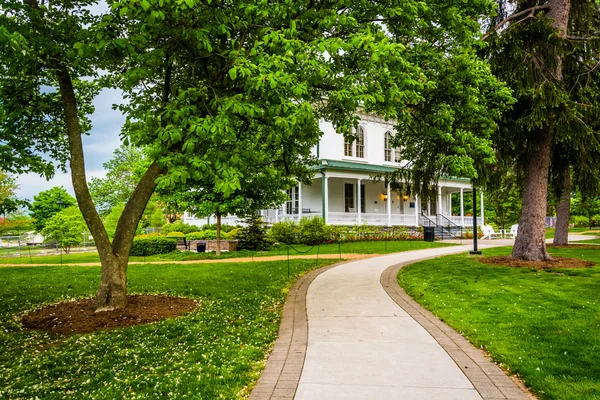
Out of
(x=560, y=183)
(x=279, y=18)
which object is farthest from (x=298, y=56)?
(x=560, y=183)

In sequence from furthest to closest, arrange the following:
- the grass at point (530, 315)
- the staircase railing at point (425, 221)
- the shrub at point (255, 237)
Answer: the staircase railing at point (425, 221) → the shrub at point (255, 237) → the grass at point (530, 315)

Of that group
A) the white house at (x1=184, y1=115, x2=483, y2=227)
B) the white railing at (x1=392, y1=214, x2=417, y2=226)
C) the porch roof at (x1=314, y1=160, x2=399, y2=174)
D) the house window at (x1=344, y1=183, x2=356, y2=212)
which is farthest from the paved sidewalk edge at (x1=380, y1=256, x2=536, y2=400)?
the white railing at (x1=392, y1=214, x2=417, y2=226)

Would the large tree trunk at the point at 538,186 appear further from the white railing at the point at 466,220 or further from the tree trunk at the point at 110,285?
the white railing at the point at 466,220

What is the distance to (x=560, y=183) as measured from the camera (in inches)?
636

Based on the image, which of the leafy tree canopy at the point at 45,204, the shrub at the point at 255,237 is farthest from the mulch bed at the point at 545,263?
the leafy tree canopy at the point at 45,204

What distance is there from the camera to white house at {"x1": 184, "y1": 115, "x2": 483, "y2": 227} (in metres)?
28.1

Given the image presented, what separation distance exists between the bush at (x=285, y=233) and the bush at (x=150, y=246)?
221 inches

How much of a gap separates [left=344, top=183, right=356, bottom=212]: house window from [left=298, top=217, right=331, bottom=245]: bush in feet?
19.3

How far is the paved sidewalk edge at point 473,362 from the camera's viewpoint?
174 inches

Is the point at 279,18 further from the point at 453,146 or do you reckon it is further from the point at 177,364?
the point at 177,364

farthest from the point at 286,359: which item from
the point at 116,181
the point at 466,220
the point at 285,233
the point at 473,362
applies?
the point at 116,181

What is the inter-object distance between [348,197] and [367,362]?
2626 centimetres

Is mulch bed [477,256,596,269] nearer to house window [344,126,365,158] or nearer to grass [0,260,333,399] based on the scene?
grass [0,260,333,399]

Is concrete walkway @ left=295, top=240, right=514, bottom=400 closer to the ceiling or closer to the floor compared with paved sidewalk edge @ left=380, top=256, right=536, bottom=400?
closer to the ceiling
